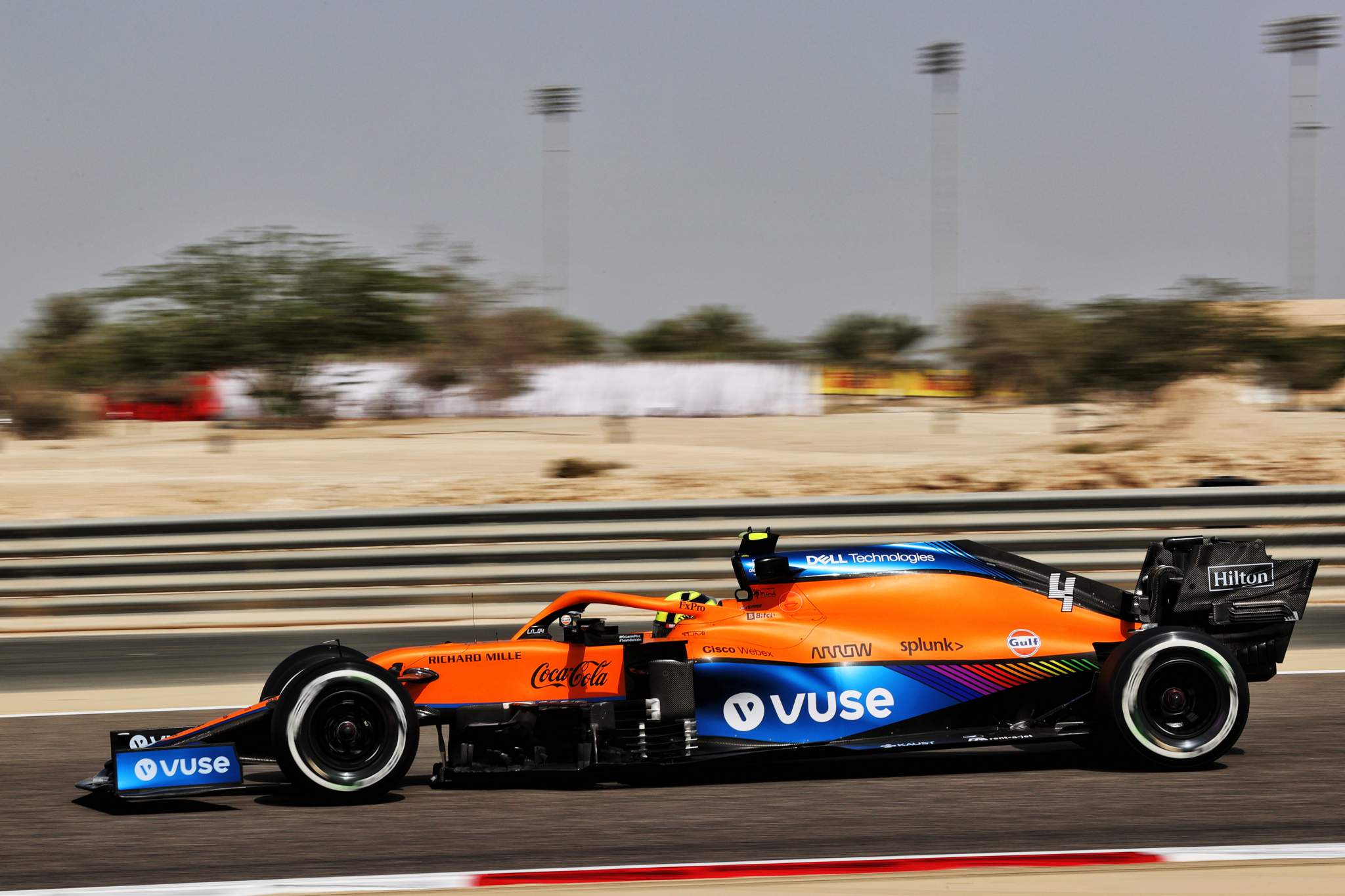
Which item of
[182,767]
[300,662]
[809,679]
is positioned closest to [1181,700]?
[809,679]

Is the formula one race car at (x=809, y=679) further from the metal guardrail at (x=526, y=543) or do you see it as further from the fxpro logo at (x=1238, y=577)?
the metal guardrail at (x=526, y=543)

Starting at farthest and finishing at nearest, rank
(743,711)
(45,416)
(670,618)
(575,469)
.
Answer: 1. (45,416)
2. (575,469)
3. (670,618)
4. (743,711)

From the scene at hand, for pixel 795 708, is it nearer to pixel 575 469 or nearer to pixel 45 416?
pixel 575 469

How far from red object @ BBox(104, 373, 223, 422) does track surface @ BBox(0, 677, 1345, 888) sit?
20358 millimetres

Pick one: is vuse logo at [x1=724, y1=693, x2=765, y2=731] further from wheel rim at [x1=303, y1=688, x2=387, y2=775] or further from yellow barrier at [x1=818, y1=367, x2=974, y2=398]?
yellow barrier at [x1=818, y1=367, x2=974, y2=398]

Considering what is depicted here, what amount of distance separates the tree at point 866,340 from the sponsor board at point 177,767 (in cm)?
2376

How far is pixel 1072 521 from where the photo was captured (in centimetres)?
950

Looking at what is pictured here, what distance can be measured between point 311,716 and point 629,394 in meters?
27.1

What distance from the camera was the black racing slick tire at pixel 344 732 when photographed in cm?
540

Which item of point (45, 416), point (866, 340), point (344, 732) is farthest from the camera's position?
point (866, 340)

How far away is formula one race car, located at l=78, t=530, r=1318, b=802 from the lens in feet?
18.0

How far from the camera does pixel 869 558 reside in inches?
240

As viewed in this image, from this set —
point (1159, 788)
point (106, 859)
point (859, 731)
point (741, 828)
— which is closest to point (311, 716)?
point (106, 859)

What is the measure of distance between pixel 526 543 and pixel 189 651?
2334 millimetres
